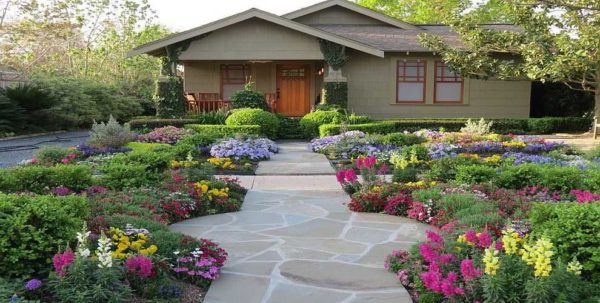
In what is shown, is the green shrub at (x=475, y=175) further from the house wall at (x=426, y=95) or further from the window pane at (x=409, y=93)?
the window pane at (x=409, y=93)

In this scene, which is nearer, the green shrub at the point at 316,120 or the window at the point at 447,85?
the green shrub at the point at 316,120

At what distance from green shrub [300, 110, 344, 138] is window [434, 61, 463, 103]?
526 centimetres

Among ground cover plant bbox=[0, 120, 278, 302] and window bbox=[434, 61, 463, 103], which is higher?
window bbox=[434, 61, 463, 103]

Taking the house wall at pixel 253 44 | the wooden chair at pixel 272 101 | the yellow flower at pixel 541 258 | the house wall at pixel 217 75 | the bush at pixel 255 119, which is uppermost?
the house wall at pixel 253 44

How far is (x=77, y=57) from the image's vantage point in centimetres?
3344

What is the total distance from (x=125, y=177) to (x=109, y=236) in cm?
333

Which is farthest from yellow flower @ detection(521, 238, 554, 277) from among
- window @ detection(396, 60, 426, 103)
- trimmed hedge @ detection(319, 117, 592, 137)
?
window @ detection(396, 60, 426, 103)

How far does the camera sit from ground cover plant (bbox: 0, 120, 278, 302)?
399 cm

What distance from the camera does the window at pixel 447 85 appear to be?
72.5 ft

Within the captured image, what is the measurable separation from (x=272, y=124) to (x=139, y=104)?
1114cm

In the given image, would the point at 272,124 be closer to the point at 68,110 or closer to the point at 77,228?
the point at 68,110

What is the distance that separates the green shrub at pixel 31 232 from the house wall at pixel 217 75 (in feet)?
61.6

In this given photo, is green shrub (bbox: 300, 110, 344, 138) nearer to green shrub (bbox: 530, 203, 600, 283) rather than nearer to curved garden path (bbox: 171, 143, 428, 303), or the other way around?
curved garden path (bbox: 171, 143, 428, 303)

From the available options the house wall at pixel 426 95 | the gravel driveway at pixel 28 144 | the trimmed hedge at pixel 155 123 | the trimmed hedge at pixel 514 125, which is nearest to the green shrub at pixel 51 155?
the gravel driveway at pixel 28 144
